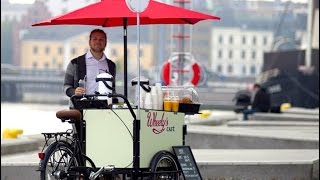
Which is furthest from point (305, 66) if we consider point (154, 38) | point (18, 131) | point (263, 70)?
point (18, 131)

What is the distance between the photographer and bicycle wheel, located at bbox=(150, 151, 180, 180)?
10.1 metres

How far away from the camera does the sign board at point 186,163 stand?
10.5 metres

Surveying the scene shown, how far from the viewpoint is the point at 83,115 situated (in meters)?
10.2

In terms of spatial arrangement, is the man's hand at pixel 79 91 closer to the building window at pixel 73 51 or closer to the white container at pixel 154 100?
the white container at pixel 154 100

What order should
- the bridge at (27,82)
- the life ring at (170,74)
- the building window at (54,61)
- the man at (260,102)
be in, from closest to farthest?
the life ring at (170,74) → the man at (260,102) → the bridge at (27,82) → the building window at (54,61)

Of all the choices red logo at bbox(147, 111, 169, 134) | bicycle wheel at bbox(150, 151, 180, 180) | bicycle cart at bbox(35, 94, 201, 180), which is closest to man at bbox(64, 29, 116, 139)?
bicycle cart at bbox(35, 94, 201, 180)

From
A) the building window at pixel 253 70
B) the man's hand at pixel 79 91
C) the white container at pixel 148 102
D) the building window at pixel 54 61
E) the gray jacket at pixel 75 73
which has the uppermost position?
the gray jacket at pixel 75 73

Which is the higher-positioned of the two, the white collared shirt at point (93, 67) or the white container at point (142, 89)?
the white collared shirt at point (93, 67)

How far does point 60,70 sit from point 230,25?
19.0 metres

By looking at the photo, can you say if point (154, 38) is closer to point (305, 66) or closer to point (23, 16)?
point (23, 16)

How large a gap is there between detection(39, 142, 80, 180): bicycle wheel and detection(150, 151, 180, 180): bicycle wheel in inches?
29.3

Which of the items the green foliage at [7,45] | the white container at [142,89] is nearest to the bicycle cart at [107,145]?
the white container at [142,89]

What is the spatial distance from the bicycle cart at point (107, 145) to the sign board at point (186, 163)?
Result: 21 cm

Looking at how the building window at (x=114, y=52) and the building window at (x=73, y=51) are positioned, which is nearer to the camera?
the building window at (x=114, y=52)
